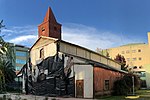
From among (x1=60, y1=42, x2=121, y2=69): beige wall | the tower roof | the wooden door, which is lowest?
the wooden door

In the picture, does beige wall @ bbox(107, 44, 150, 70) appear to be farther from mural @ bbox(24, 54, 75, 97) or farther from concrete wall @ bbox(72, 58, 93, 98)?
concrete wall @ bbox(72, 58, 93, 98)

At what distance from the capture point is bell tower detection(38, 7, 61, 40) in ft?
111

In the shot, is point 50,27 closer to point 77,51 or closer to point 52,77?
point 77,51

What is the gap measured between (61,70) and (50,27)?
10.3 meters

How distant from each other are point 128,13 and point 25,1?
39.8 feet

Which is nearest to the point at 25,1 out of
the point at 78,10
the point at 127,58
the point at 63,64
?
the point at 78,10

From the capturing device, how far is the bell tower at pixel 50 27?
111 ft

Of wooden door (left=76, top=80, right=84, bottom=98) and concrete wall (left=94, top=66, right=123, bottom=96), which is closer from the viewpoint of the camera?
wooden door (left=76, top=80, right=84, bottom=98)

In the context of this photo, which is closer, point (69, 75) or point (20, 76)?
point (69, 75)

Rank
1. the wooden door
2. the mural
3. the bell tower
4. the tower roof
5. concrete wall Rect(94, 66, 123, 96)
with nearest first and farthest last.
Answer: the wooden door, concrete wall Rect(94, 66, 123, 96), the mural, the bell tower, the tower roof

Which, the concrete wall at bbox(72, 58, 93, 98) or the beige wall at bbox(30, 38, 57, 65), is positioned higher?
the beige wall at bbox(30, 38, 57, 65)

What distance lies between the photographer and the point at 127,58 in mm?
76812

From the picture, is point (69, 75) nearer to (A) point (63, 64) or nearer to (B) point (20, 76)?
(A) point (63, 64)

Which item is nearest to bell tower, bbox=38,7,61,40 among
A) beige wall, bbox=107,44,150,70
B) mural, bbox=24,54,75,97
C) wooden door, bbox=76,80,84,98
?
mural, bbox=24,54,75,97
